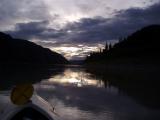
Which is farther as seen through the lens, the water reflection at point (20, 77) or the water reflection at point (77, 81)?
the water reflection at point (77, 81)

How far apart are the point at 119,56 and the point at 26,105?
535ft

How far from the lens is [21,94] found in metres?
9.98

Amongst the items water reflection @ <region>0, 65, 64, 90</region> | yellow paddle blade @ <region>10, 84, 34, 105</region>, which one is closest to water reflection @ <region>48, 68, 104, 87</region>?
water reflection @ <region>0, 65, 64, 90</region>

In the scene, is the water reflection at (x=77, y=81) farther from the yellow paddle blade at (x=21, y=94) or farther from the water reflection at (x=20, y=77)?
the yellow paddle blade at (x=21, y=94)

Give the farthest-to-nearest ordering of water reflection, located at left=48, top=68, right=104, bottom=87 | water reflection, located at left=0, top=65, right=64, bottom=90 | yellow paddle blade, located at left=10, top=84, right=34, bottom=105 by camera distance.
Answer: water reflection, located at left=48, top=68, right=104, bottom=87
water reflection, located at left=0, top=65, right=64, bottom=90
yellow paddle blade, located at left=10, top=84, right=34, bottom=105

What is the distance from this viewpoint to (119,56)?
17138 centimetres

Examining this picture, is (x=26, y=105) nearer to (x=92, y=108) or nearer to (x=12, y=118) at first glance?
(x=12, y=118)

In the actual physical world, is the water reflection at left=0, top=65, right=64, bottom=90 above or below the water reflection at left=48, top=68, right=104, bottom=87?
above

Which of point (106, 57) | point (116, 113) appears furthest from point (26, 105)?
point (106, 57)

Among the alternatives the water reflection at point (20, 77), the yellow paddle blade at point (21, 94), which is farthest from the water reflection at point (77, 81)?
the yellow paddle blade at point (21, 94)

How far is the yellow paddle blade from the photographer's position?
979 centimetres

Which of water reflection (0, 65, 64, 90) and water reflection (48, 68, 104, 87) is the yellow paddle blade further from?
water reflection (48, 68, 104, 87)

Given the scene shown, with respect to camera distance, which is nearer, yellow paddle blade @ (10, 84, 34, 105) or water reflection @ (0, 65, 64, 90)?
yellow paddle blade @ (10, 84, 34, 105)

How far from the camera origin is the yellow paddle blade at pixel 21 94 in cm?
979
